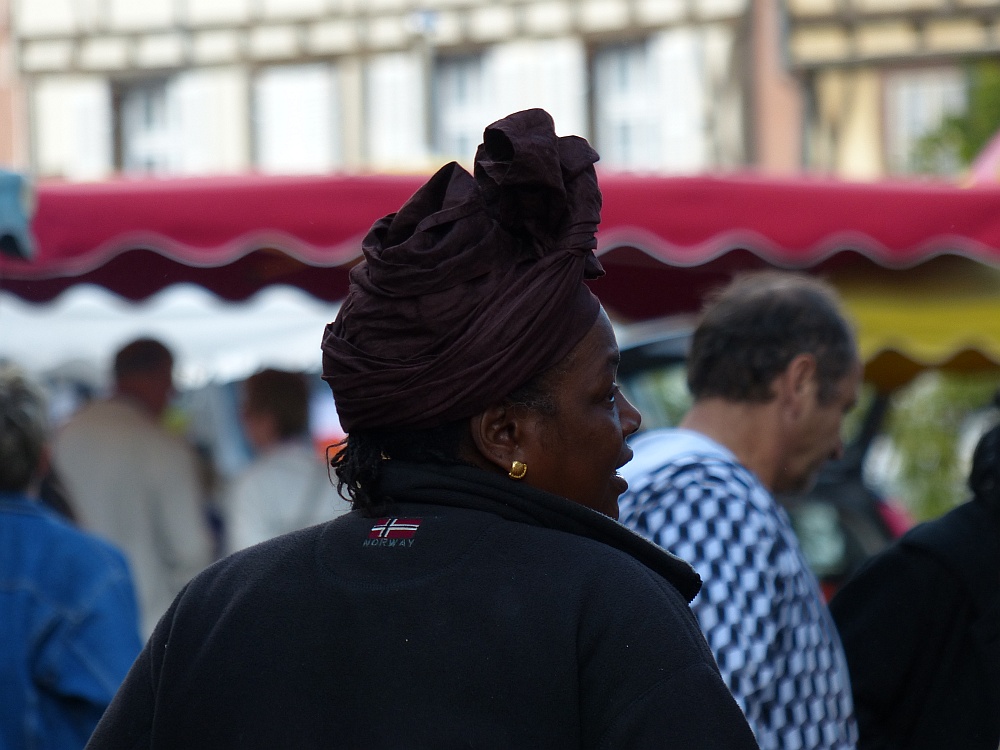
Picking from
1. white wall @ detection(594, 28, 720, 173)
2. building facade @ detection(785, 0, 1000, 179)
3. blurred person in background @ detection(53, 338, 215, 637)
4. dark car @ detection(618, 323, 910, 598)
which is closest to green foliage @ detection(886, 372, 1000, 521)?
building facade @ detection(785, 0, 1000, 179)

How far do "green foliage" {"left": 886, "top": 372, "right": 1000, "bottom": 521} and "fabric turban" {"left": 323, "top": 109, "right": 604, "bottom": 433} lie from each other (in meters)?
9.46

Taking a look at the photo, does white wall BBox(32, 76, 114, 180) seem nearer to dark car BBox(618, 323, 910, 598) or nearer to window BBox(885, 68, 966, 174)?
window BBox(885, 68, 966, 174)

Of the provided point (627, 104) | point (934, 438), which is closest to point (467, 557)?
point (934, 438)

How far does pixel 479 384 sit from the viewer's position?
1.40 meters

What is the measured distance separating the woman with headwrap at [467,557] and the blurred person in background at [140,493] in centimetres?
383

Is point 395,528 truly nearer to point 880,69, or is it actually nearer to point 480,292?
point 480,292

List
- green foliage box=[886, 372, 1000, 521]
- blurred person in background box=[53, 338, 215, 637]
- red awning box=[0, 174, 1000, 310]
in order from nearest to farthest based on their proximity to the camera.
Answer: red awning box=[0, 174, 1000, 310] → blurred person in background box=[53, 338, 215, 637] → green foliage box=[886, 372, 1000, 521]

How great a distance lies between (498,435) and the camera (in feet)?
4.75

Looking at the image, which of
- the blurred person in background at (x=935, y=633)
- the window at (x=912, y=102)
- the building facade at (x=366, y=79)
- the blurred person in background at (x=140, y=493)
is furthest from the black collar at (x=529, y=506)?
the window at (x=912, y=102)

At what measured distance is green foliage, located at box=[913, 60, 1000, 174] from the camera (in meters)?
11.6

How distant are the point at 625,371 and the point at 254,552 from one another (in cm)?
380

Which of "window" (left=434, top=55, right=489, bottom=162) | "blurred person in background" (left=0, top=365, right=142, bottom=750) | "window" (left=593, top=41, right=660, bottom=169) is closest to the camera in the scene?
"blurred person in background" (left=0, top=365, right=142, bottom=750)

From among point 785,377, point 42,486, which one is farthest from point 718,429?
point 42,486

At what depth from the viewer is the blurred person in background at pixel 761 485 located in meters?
2.14
